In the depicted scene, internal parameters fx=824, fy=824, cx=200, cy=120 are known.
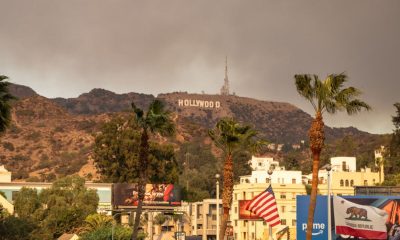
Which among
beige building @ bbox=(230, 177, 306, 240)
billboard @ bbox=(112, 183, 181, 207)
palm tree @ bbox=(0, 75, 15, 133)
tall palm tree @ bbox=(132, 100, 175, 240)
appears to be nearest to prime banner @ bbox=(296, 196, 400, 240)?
tall palm tree @ bbox=(132, 100, 175, 240)

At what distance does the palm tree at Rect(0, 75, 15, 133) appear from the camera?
6188 centimetres

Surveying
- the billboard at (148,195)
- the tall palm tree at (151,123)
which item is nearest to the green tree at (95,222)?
the billboard at (148,195)

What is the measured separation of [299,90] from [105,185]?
110303 millimetres

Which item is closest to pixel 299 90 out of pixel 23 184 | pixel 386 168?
pixel 23 184

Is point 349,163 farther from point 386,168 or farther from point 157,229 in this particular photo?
point 157,229

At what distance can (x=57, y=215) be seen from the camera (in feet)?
399

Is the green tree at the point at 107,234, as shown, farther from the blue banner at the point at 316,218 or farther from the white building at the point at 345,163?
the white building at the point at 345,163

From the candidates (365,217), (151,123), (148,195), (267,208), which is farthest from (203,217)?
(151,123)

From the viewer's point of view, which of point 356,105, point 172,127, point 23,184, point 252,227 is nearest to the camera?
point 356,105

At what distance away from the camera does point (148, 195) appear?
14525cm

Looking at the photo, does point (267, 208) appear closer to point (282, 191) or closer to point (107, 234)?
point (107, 234)

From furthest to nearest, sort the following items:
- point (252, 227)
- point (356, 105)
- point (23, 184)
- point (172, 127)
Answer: point (23, 184)
point (252, 227)
point (172, 127)
point (356, 105)

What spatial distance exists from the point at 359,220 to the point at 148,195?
75961 millimetres

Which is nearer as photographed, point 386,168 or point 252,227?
point 252,227
